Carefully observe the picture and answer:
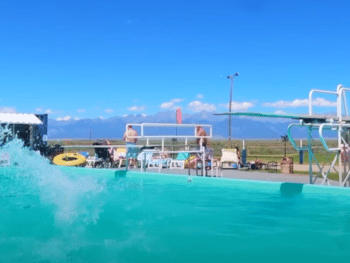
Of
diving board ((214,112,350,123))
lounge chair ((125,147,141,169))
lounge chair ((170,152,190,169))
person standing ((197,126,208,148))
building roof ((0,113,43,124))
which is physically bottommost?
lounge chair ((170,152,190,169))

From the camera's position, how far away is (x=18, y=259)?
4.21 metres

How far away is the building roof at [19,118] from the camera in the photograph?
17609mm

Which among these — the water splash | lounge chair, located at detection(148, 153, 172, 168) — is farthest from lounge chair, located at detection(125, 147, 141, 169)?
lounge chair, located at detection(148, 153, 172, 168)

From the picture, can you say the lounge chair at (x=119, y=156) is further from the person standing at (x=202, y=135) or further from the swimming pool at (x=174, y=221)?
the swimming pool at (x=174, y=221)

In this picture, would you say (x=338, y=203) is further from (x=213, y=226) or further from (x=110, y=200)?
(x=110, y=200)

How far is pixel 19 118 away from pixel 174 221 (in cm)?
1393

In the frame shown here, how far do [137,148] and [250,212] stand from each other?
4.07 metres

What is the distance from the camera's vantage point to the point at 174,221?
230 inches

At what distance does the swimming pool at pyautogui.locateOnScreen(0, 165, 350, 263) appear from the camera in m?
4.38

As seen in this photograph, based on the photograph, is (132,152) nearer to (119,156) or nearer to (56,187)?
(56,187)

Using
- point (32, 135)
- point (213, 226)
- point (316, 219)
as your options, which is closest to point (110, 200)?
point (213, 226)

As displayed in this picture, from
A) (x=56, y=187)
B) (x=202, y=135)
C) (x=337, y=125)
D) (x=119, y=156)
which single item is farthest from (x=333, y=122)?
(x=119, y=156)

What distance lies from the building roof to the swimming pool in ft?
30.6

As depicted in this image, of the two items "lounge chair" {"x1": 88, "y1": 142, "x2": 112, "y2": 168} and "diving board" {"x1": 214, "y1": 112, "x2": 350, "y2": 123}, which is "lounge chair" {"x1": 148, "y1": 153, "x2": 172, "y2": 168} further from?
"diving board" {"x1": 214, "y1": 112, "x2": 350, "y2": 123}
